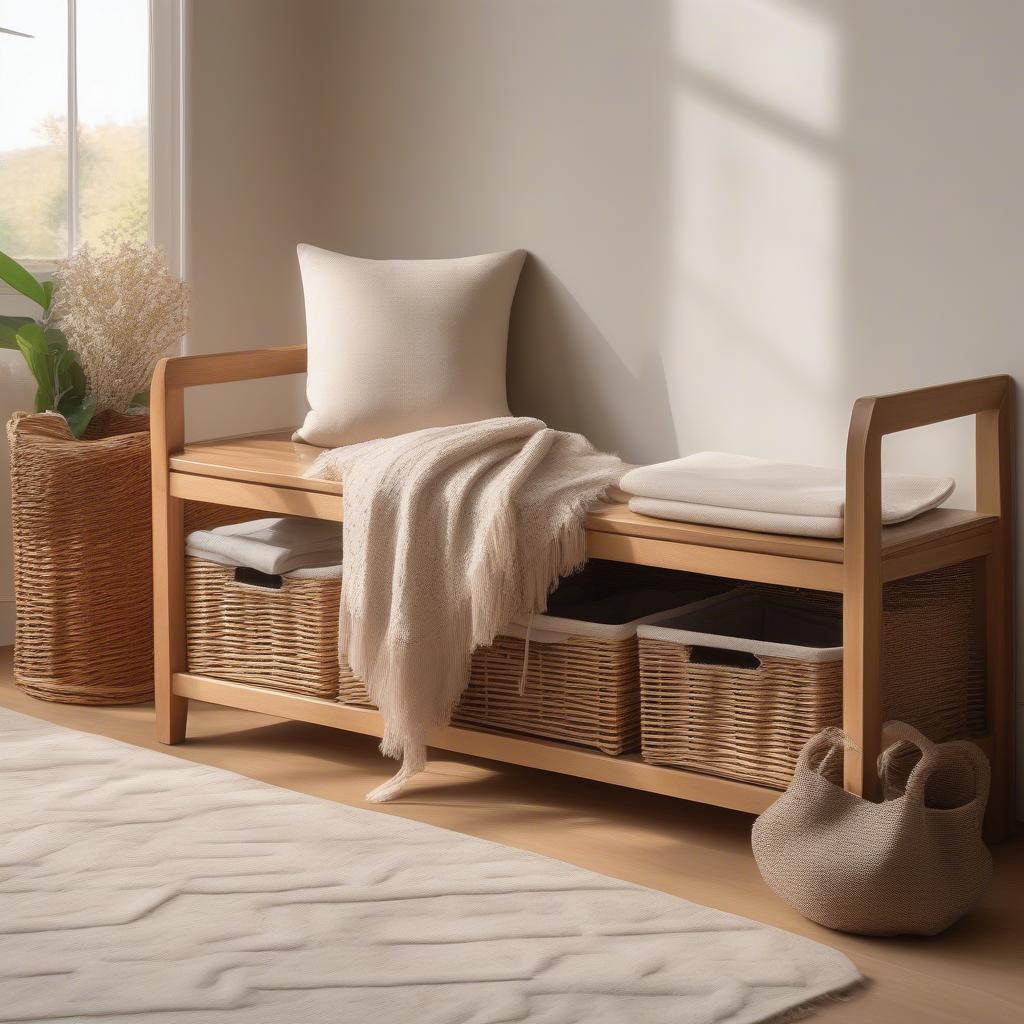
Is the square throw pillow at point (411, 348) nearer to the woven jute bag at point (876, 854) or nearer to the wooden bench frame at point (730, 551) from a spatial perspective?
the wooden bench frame at point (730, 551)

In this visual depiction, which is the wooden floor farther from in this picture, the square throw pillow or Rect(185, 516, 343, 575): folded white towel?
the square throw pillow

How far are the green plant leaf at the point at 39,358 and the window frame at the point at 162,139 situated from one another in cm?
24

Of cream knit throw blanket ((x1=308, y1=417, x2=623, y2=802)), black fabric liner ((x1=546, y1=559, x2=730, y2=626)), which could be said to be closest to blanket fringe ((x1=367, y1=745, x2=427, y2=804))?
cream knit throw blanket ((x1=308, y1=417, x2=623, y2=802))

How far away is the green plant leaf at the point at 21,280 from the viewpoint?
3.08 meters

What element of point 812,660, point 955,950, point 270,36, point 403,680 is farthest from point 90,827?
point 270,36

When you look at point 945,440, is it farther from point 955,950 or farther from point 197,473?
point 197,473

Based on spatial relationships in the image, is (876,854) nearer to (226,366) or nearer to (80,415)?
(226,366)

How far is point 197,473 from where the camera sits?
2.71m

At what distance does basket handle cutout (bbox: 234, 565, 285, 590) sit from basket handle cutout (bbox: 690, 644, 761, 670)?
2.64 ft

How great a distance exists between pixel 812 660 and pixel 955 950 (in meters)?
0.41

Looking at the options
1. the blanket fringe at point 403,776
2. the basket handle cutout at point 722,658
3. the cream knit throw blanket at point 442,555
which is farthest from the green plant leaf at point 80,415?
the basket handle cutout at point 722,658

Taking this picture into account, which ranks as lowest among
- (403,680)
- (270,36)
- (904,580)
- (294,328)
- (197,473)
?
(403,680)

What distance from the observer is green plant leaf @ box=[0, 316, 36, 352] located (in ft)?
10.2

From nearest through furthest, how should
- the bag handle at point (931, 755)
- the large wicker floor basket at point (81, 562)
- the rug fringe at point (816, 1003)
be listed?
the rug fringe at point (816, 1003)
the bag handle at point (931, 755)
the large wicker floor basket at point (81, 562)
